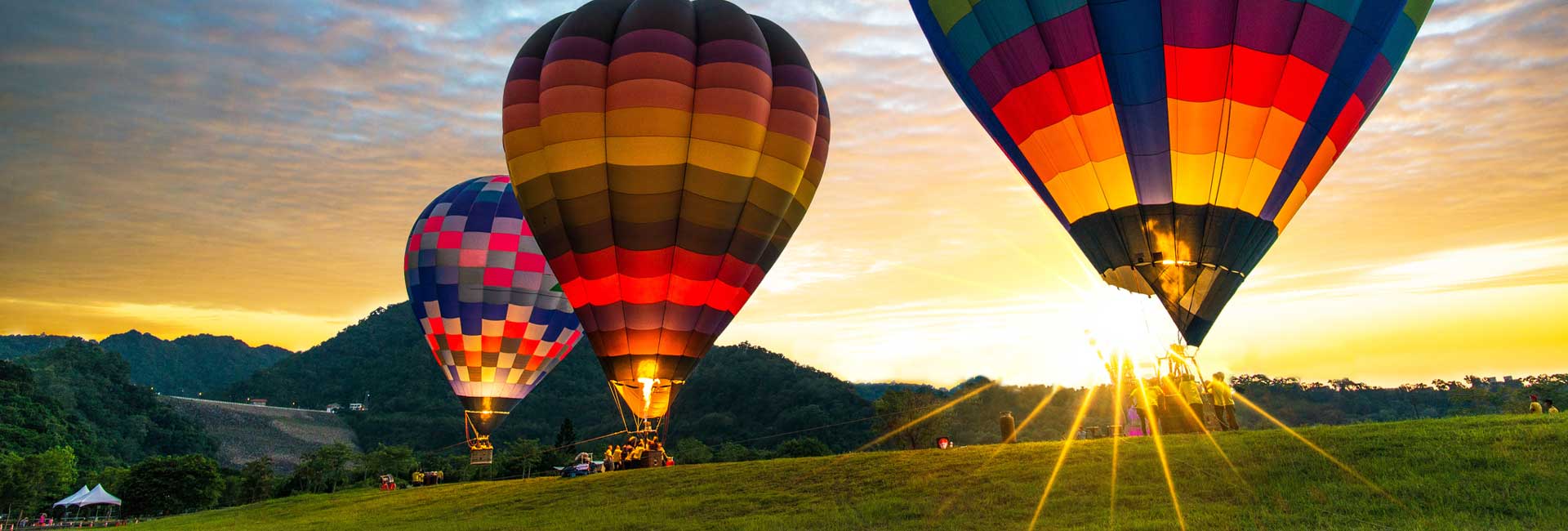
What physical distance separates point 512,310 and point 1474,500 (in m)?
23.5

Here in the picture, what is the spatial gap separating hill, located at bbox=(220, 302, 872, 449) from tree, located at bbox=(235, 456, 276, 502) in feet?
110

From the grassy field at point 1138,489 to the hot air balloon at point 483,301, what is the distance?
39.3 ft

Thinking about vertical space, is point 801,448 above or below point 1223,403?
below

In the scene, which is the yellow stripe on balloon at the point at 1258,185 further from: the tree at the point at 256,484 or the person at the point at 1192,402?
the tree at the point at 256,484

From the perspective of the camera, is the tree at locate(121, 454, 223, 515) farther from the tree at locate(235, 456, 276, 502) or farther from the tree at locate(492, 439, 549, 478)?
the tree at locate(492, 439, 549, 478)

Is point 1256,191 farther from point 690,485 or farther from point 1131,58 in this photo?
point 690,485

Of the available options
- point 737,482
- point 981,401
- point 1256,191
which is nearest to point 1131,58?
point 1256,191

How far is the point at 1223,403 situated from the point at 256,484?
197 ft

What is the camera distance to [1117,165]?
1241 centimetres

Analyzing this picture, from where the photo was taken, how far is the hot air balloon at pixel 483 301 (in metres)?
26.1

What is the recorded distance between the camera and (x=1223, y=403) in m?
12.5

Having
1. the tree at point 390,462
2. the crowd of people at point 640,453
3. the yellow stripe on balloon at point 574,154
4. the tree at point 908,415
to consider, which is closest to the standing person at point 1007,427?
the crowd of people at point 640,453

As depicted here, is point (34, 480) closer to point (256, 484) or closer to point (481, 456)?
point (256, 484)

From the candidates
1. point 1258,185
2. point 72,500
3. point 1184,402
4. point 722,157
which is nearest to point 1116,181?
point 1258,185
